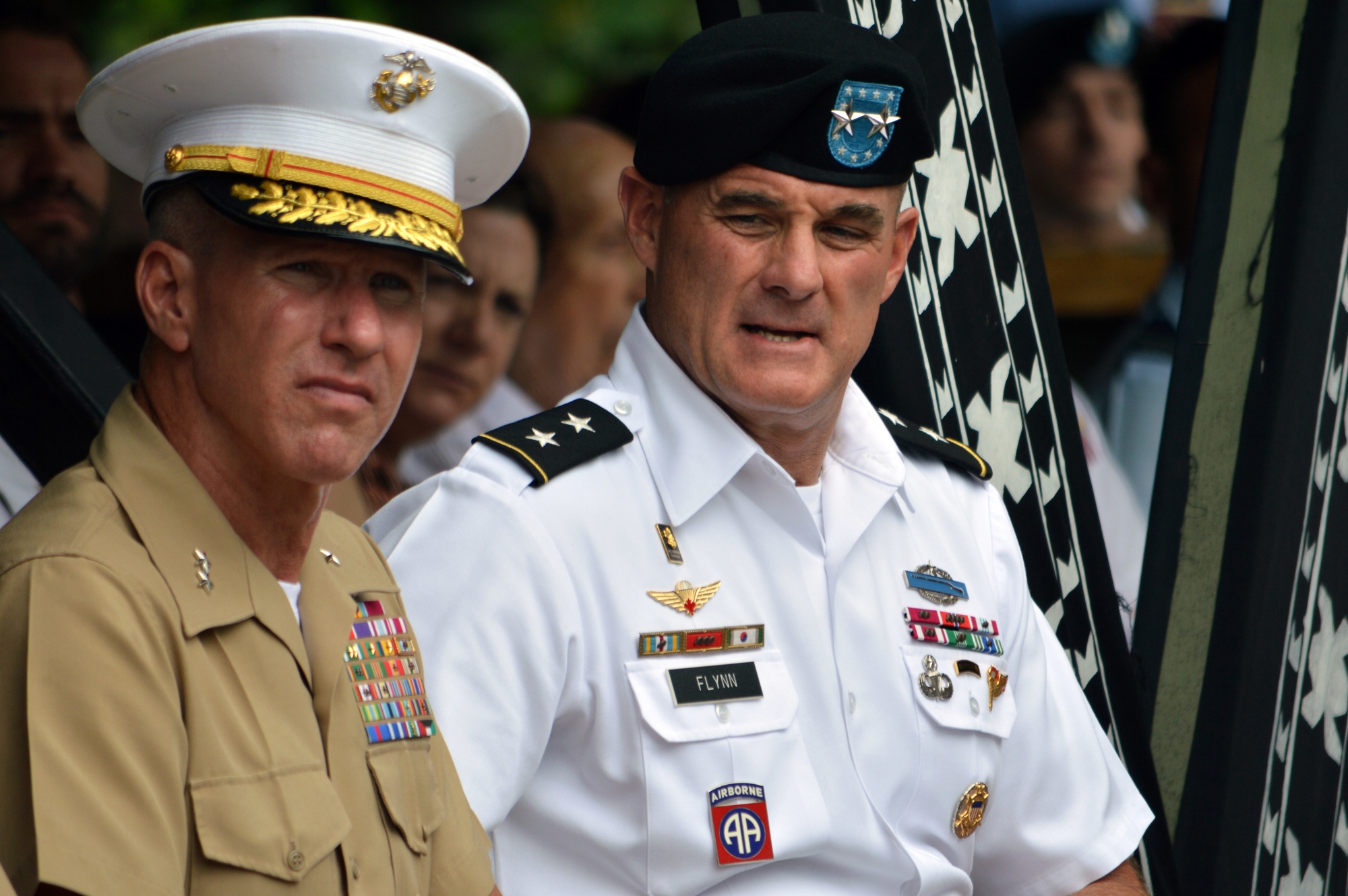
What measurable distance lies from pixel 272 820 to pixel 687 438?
40.1 inches

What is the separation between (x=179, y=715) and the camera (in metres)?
1.31

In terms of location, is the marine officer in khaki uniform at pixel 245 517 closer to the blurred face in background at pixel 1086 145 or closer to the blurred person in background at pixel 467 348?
the blurred person in background at pixel 467 348

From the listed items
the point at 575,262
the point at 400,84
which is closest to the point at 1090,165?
the point at 575,262

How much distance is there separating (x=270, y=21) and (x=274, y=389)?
0.37 meters

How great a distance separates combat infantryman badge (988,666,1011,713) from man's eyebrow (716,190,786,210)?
801 mm

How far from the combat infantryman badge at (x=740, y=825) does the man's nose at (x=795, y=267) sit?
0.71 metres

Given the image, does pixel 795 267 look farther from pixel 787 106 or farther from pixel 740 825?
pixel 740 825

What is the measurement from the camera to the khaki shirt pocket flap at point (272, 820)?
4.34 feet

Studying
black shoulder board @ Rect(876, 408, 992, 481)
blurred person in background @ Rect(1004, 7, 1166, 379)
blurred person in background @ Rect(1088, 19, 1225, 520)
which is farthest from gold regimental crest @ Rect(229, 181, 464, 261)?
blurred person in background @ Rect(1004, 7, 1166, 379)

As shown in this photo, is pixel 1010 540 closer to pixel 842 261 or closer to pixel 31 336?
pixel 842 261

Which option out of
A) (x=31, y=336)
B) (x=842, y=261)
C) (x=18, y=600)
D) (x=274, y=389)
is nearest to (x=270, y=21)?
(x=274, y=389)

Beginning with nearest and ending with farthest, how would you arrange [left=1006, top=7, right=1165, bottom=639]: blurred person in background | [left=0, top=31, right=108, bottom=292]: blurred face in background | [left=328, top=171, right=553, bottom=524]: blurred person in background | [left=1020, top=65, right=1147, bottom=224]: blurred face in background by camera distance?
[left=0, top=31, right=108, bottom=292]: blurred face in background, [left=328, top=171, right=553, bottom=524]: blurred person in background, [left=1006, top=7, right=1165, bottom=639]: blurred person in background, [left=1020, top=65, right=1147, bottom=224]: blurred face in background

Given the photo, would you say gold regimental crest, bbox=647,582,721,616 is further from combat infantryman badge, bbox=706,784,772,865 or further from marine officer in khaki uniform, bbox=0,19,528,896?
marine officer in khaki uniform, bbox=0,19,528,896

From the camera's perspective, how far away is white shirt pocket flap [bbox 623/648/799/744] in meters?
2.01
